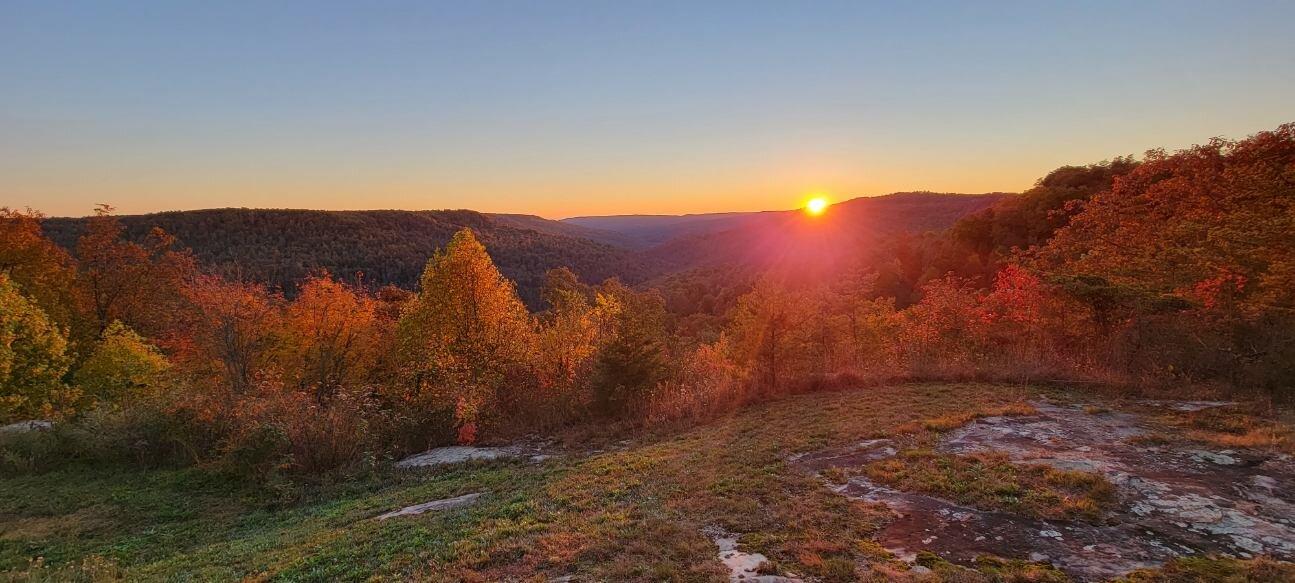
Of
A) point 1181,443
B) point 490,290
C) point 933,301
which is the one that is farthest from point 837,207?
point 1181,443

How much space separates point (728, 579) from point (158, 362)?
2845 centimetres

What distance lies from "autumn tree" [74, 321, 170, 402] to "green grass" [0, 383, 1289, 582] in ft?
38.1

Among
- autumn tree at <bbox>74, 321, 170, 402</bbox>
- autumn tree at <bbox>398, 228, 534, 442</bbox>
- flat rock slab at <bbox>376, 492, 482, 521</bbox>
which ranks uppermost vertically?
autumn tree at <bbox>398, 228, 534, 442</bbox>

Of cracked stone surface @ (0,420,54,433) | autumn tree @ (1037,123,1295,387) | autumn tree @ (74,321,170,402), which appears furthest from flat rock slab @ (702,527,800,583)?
autumn tree @ (74,321,170,402)

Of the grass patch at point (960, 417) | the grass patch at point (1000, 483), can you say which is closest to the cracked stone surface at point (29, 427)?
the grass patch at point (1000, 483)

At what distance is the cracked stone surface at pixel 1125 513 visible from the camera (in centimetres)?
453

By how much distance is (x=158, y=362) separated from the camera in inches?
903

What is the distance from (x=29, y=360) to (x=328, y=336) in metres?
10.1

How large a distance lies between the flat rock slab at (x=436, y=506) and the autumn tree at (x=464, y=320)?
872 centimetres

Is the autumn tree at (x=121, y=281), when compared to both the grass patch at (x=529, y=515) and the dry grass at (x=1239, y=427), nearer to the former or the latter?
the grass patch at (x=529, y=515)

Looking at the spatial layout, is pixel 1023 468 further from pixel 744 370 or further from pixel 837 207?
pixel 837 207

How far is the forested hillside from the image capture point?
289ft

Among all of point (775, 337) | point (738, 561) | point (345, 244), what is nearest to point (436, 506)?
point (738, 561)

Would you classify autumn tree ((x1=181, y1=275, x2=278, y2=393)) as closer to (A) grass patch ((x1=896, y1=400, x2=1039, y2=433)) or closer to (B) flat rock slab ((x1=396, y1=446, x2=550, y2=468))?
(B) flat rock slab ((x1=396, y1=446, x2=550, y2=468))
